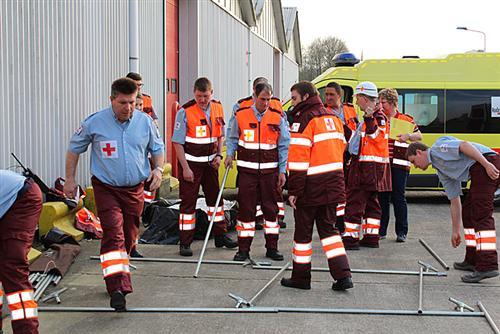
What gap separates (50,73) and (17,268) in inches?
203

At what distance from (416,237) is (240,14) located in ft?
62.0

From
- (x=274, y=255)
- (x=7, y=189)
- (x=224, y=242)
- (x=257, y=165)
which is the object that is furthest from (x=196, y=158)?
(x=7, y=189)

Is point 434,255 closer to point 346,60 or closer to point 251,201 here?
point 251,201

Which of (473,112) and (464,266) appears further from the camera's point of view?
(473,112)

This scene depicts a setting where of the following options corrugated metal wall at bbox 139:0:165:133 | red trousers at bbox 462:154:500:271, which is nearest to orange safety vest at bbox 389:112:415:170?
red trousers at bbox 462:154:500:271

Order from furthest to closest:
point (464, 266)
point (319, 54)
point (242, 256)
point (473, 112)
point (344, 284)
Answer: point (319, 54) → point (473, 112) → point (242, 256) → point (464, 266) → point (344, 284)

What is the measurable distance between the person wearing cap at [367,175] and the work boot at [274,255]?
3.77ft

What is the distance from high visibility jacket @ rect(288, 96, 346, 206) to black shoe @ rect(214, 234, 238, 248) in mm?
2413

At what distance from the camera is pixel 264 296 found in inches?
256

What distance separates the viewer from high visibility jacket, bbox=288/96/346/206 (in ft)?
21.7

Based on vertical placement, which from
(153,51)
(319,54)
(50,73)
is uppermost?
(319,54)

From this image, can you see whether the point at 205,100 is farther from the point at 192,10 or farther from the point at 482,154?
the point at 192,10

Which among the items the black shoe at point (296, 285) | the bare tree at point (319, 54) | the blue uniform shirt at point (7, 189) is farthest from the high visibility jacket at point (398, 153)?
the bare tree at point (319, 54)

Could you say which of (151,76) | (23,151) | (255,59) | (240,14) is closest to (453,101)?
(151,76)
